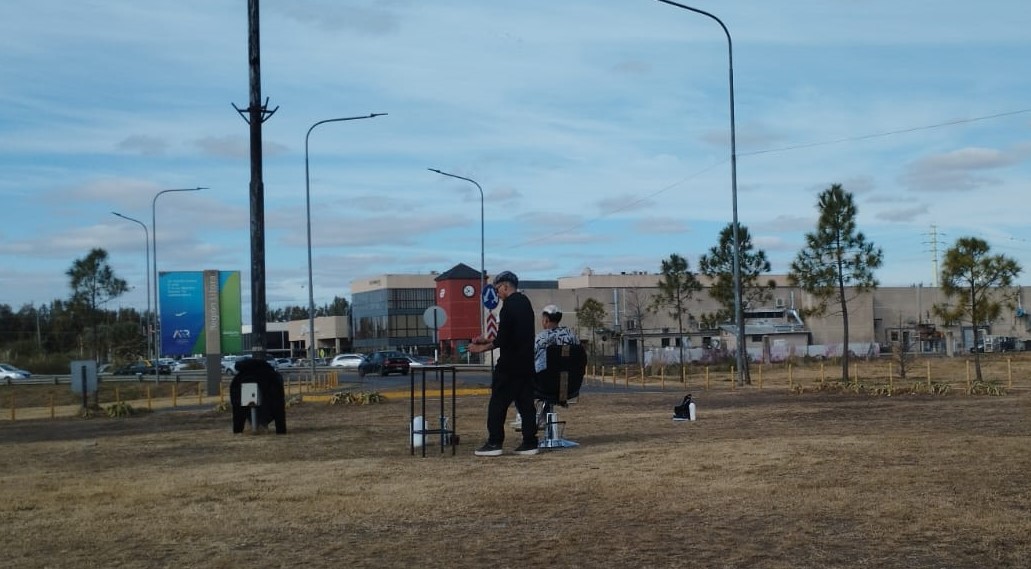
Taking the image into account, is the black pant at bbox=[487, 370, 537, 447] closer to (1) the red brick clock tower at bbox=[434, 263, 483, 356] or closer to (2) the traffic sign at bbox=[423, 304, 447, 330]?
(2) the traffic sign at bbox=[423, 304, 447, 330]

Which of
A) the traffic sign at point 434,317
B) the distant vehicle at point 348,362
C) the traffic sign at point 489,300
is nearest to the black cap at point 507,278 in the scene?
the traffic sign at point 489,300

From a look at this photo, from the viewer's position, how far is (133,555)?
7051 mm

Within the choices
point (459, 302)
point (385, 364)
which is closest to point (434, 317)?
point (385, 364)

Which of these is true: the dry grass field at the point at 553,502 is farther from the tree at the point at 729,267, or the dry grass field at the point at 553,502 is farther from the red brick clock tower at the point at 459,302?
the red brick clock tower at the point at 459,302

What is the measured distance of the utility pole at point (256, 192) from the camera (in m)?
18.5

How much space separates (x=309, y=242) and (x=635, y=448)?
38193 millimetres

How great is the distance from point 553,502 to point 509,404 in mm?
3459

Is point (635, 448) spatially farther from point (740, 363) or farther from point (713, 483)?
point (740, 363)

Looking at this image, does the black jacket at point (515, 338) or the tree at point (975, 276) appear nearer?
the black jacket at point (515, 338)

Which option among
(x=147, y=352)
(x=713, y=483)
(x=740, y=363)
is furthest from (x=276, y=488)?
(x=147, y=352)

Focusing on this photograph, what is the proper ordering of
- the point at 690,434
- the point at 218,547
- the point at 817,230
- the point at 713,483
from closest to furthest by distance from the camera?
the point at 218,547
the point at 713,483
the point at 690,434
the point at 817,230

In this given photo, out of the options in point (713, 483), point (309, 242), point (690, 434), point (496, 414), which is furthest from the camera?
point (309, 242)

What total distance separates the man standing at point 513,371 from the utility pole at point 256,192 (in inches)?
279

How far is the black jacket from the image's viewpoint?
12117mm
